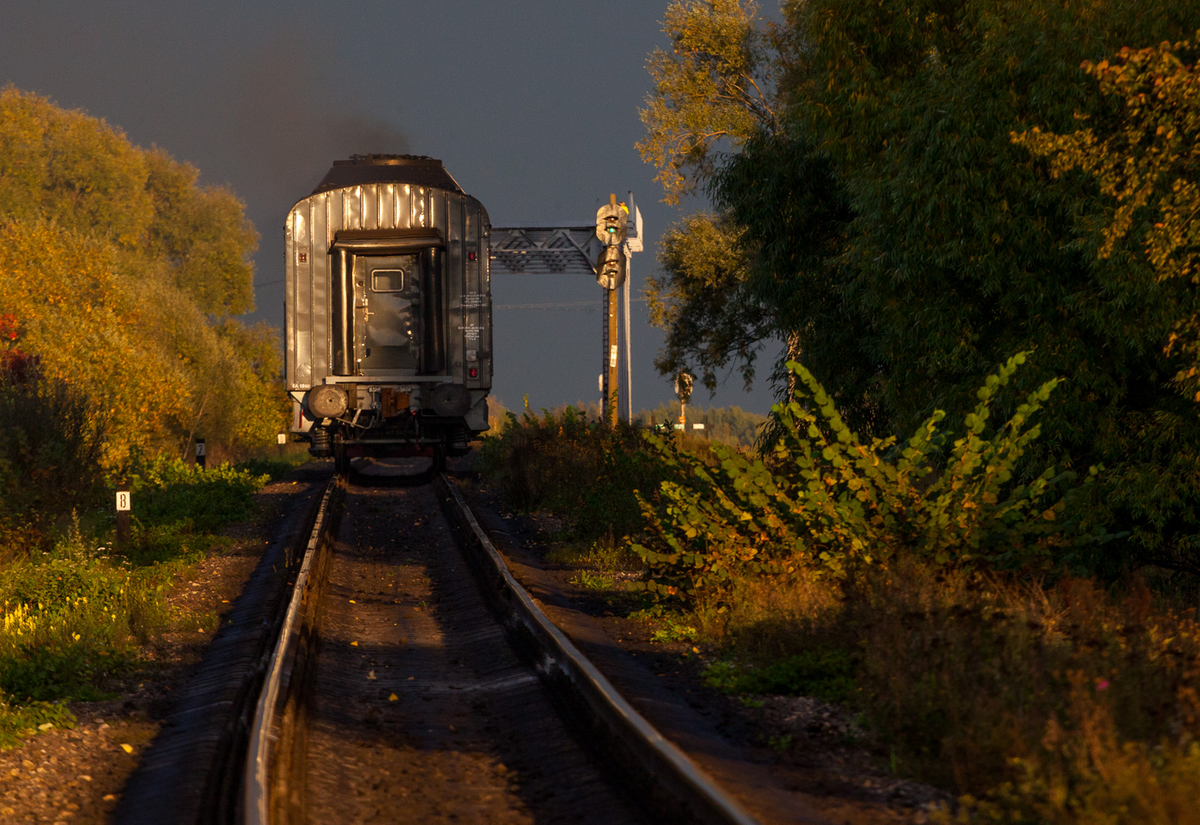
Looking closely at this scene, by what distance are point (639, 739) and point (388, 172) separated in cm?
1617

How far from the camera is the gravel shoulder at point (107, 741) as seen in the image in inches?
214

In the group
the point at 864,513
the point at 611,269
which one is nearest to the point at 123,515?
the point at 864,513

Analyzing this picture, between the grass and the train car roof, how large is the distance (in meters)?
6.25

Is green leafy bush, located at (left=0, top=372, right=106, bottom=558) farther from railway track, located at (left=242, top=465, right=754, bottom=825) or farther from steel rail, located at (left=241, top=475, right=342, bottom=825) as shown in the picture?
steel rail, located at (left=241, top=475, right=342, bottom=825)

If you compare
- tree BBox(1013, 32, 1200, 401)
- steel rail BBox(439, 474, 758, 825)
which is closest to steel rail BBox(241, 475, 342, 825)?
steel rail BBox(439, 474, 758, 825)

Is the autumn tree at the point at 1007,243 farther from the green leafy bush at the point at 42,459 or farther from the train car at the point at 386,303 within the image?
the green leafy bush at the point at 42,459

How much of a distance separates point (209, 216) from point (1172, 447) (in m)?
61.9

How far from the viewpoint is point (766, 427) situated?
19703 mm

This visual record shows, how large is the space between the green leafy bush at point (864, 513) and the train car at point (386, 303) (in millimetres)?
10543

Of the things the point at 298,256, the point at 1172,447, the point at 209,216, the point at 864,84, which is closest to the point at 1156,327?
the point at 1172,447

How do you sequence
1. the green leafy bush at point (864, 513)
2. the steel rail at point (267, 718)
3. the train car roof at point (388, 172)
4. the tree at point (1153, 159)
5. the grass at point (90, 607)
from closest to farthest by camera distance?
the steel rail at point (267, 718) → the grass at point (90, 607) → the green leafy bush at point (864, 513) → the tree at point (1153, 159) → the train car roof at point (388, 172)

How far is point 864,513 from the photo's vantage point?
346 inches

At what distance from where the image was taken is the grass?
7355 millimetres

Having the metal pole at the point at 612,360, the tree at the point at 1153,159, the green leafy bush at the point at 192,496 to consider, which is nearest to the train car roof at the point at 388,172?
the metal pole at the point at 612,360
